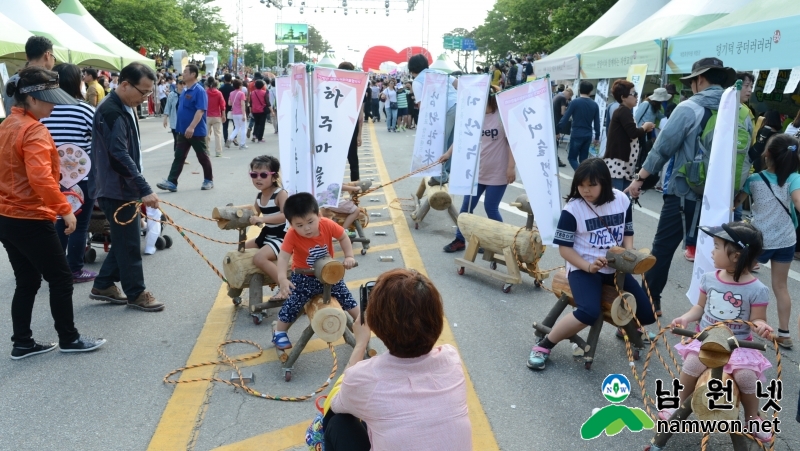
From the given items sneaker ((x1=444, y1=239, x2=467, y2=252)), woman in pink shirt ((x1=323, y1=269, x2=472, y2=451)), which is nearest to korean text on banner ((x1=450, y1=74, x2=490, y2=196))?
sneaker ((x1=444, y1=239, x2=467, y2=252))

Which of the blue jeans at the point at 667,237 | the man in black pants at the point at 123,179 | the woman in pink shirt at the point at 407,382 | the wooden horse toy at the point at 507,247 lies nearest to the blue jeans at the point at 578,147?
the wooden horse toy at the point at 507,247

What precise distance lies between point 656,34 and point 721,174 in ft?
31.6

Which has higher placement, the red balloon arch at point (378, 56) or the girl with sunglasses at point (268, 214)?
the red balloon arch at point (378, 56)

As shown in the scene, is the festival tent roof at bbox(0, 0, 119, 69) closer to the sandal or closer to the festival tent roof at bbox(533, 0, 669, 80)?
the festival tent roof at bbox(533, 0, 669, 80)

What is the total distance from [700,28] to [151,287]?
10382mm

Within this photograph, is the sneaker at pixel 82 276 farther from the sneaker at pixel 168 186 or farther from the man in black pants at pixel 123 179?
the sneaker at pixel 168 186

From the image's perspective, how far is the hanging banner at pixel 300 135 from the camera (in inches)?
215

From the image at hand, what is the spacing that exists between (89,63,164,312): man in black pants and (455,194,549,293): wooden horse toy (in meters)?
2.87

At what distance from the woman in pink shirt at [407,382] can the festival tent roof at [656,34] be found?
33.6 ft

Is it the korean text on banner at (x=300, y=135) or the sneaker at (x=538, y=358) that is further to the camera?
the korean text on banner at (x=300, y=135)

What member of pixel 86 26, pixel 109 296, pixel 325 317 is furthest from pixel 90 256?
pixel 86 26

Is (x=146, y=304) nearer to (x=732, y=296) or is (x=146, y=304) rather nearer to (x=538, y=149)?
(x=538, y=149)

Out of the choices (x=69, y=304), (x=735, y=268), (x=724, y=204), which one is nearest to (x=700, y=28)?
(x=724, y=204)

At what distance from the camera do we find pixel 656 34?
41.9 feet
